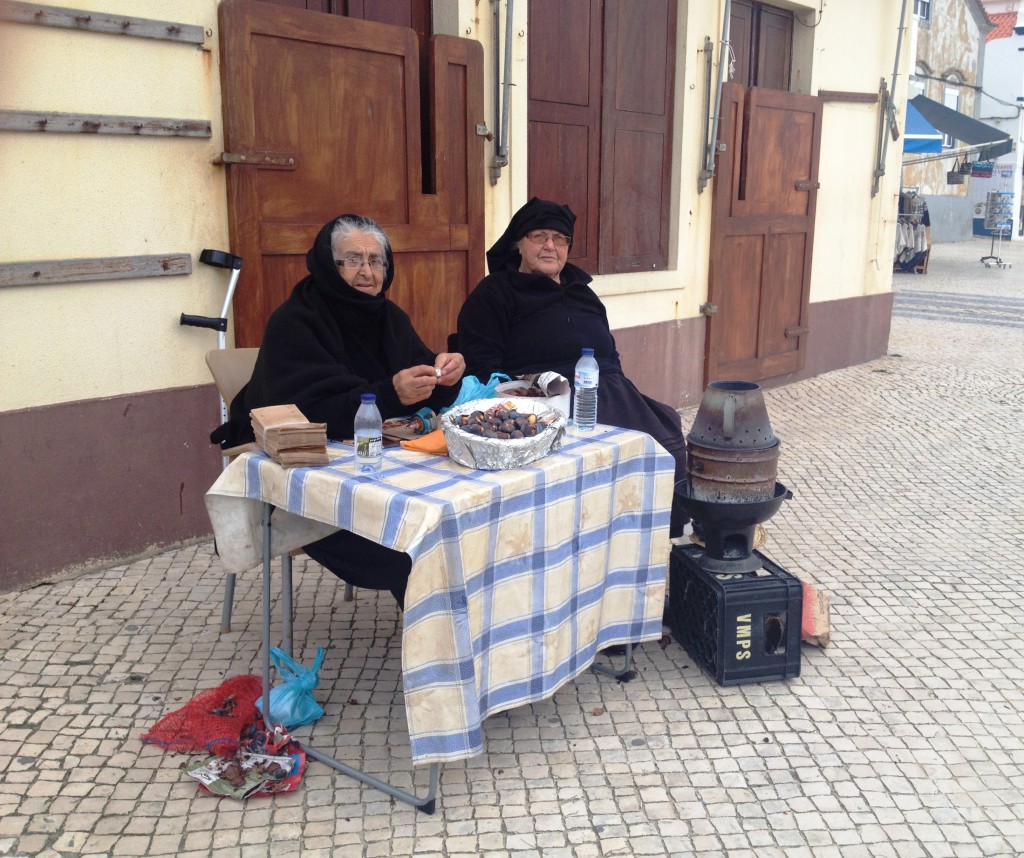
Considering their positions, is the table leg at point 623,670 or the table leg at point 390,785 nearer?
the table leg at point 390,785

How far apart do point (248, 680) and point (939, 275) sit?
18553 mm

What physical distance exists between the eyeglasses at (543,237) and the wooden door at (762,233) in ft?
12.5

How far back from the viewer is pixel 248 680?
131 inches

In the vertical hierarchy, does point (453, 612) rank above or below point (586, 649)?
above

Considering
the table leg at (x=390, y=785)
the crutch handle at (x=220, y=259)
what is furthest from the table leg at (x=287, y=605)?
the crutch handle at (x=220, y=259)

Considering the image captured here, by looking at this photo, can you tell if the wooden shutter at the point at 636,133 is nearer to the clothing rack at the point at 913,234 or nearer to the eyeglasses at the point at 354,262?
the eyeglasses at the point at 354,262

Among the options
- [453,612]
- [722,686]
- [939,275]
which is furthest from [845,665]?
[939,275]

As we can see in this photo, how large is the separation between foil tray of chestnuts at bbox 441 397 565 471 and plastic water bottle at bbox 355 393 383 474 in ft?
0.66

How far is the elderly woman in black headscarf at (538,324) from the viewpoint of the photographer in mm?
4062

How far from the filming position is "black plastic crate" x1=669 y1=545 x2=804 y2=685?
3428 mm

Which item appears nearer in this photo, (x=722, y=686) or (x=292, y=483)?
(x=292, y=483)

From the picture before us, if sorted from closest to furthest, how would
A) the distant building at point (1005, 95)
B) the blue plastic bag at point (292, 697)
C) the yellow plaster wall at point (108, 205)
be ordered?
1. the blue plastic bag at point (292, 697)
2. the yellow plaster wall at point (108, 205)
3. the distant building at point (1005, 95)

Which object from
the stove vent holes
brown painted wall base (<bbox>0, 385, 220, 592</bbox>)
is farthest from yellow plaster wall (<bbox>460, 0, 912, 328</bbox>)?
the stove vent holes

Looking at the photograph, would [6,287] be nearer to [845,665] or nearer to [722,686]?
[722,686]
